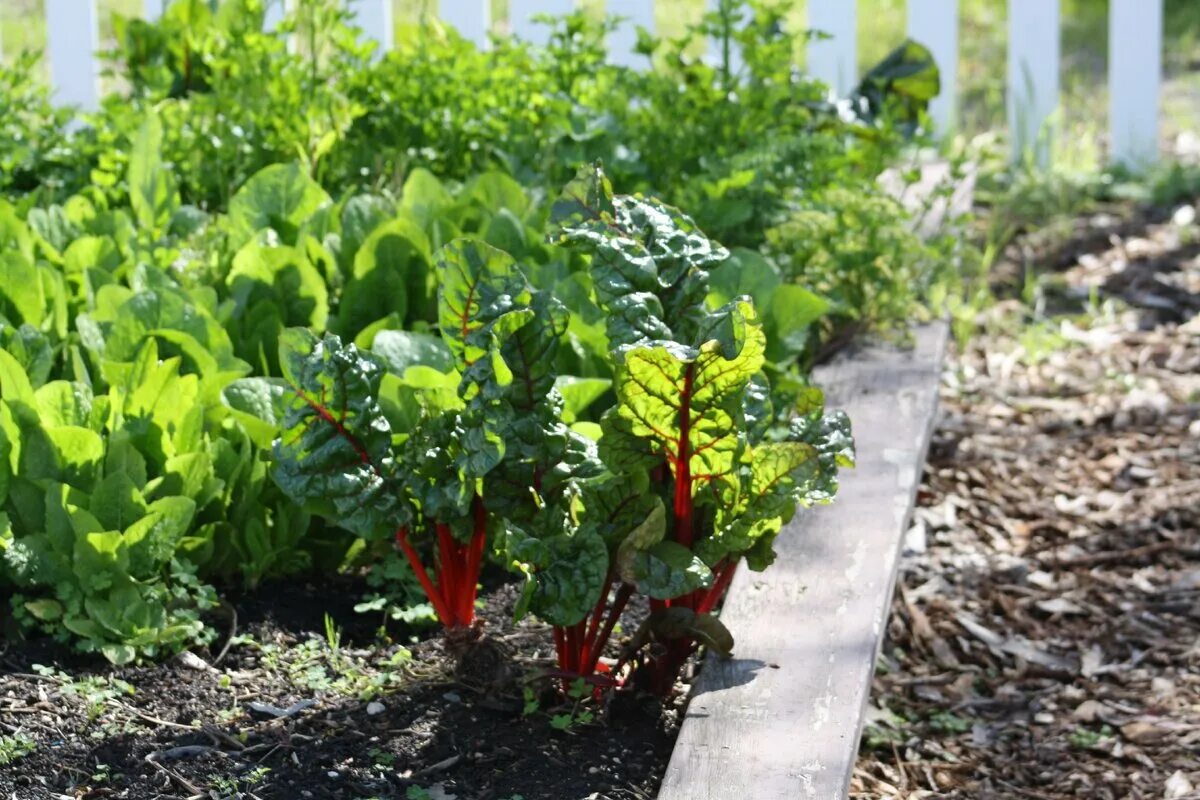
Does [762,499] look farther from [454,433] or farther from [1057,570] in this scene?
[1057,570]

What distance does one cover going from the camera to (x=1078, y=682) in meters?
2.85

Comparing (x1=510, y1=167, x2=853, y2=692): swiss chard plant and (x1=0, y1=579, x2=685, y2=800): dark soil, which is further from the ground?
(x1=510, y1=167, x2=853, y2=692): swiss chard plant

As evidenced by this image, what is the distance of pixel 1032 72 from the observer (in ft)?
19.6

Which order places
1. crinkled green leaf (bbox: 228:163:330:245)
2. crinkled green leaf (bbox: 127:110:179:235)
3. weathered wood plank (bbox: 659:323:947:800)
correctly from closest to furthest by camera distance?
weathered wood plank (bbox: 659:323:947:800), crinkled green leaf (bbox: 228:163:330:245), crinkled green leaf (bbox: 127:110:179:235)

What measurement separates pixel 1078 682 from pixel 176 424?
5.52 feet

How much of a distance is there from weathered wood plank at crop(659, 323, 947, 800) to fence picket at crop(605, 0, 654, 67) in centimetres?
297

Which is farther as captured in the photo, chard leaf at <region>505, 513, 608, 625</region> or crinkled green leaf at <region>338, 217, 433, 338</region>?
crinkled green leaf at <region>338, 217, 433, 338</region>

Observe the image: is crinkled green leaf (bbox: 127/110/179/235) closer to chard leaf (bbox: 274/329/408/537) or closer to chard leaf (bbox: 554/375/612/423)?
chard leaf (bbox: 554/375/612/423)

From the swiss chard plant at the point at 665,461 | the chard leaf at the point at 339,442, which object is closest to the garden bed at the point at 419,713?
the swiss chard plant at the point at 665,461

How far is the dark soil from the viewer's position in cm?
191

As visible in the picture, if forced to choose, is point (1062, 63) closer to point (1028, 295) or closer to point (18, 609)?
point (1028, 295)

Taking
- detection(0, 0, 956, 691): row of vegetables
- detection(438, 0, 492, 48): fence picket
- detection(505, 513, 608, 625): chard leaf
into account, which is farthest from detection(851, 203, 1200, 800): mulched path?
detection(438, 0, 492, 48): fence picket

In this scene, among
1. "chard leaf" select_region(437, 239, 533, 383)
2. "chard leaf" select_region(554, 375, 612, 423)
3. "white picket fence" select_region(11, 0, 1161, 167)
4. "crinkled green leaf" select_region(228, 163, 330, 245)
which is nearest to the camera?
"chard leaf" select_region(437, 239, 533, 383)

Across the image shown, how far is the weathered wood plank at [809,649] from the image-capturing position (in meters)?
1.87
